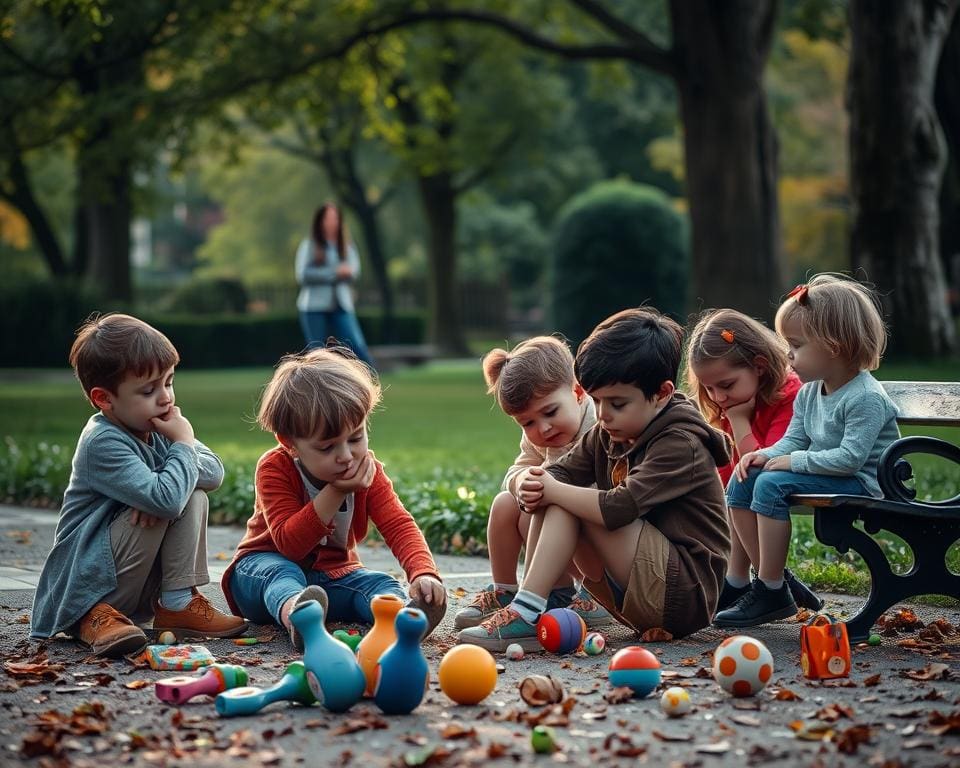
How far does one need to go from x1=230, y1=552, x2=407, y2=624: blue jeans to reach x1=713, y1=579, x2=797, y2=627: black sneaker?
3.93 ft

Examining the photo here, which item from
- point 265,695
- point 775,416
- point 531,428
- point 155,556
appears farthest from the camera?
point 775,416

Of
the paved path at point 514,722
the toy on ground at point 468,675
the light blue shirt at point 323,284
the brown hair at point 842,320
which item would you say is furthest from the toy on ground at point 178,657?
the light blue shirt at point 323,284

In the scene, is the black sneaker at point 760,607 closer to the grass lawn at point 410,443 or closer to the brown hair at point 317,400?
the grass lawn at point 410,443

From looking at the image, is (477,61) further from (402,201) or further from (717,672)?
(717,672)

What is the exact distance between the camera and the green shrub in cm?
2503

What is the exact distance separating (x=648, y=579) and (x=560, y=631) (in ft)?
1.12

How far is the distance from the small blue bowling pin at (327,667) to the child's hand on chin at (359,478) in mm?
819

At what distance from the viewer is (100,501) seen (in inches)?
186

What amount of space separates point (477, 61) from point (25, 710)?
27231 millimetres

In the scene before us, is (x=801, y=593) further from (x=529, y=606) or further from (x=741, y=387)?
(x=529, y=606)

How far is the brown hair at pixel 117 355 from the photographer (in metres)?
4.60

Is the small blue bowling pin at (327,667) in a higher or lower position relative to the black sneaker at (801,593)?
higher

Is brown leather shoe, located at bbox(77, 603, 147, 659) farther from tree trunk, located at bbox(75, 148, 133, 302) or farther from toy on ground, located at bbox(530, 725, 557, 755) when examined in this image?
tree trunk, located at bbox(75, 148, 133, 302)

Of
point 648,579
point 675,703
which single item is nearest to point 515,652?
point 648,579
